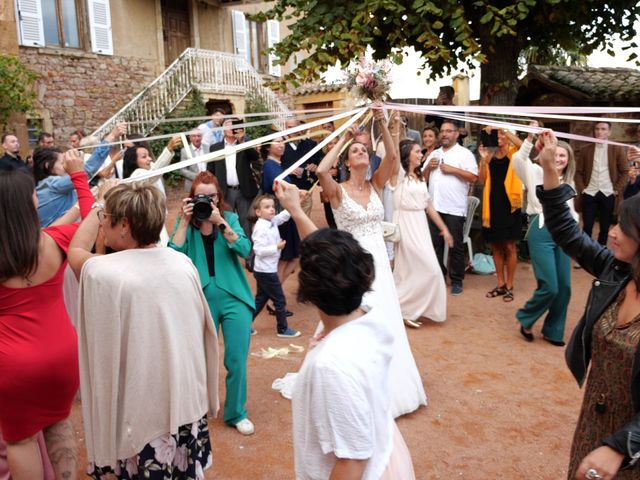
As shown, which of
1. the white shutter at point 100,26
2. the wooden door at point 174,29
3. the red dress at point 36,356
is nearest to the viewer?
the red dress at point 36,356

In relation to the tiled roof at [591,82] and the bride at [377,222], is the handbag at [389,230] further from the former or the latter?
the tiled roof at [591,82]

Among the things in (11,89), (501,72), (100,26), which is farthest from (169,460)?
(100,26)

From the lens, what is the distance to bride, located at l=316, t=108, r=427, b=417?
157 inches

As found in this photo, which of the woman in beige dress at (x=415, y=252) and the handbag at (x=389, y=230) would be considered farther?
the woman in beige dress at (x=415, y=252)

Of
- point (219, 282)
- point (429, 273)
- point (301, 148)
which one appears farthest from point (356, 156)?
point (301, 148)

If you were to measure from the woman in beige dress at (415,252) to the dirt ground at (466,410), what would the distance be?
259mm

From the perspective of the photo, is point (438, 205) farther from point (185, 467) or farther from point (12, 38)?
point (12, 38)

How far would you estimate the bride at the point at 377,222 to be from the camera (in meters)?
4.00

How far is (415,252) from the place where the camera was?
6.07 meters

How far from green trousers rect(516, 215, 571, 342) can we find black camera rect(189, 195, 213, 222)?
3378 mm

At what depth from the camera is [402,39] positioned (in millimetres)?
8680

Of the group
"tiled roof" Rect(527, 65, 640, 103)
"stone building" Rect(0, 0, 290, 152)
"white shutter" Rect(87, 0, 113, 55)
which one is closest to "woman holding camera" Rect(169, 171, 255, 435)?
"stone building" Rect(0, 0, 290, 152)

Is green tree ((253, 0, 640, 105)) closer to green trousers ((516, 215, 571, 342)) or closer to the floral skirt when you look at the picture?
green trousers ((516, 215, 571, 342))

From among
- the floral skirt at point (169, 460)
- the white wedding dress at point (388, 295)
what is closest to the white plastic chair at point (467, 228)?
the white wedding dress at point (388, 295)
